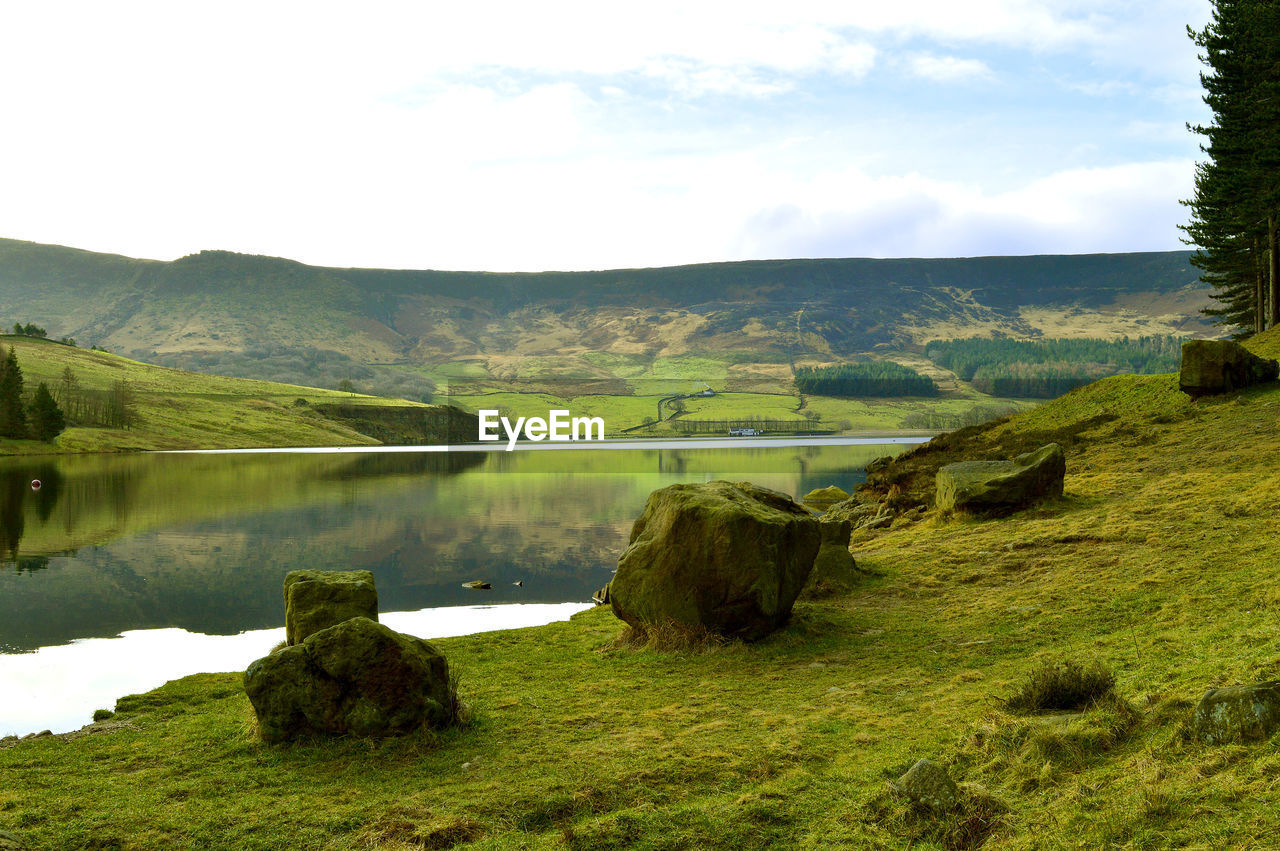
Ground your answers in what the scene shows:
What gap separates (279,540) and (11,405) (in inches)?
3660

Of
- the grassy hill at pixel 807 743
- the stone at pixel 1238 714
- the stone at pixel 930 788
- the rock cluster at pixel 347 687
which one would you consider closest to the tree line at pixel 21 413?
the grassy hill at pixel 807 743

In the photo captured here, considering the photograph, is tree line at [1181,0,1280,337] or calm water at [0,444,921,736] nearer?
calm water at [0,444,921,736]

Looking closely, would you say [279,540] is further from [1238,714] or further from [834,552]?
[1238,714]

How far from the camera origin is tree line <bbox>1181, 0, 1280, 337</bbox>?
143 feet

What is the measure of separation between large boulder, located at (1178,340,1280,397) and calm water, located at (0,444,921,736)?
983 inches

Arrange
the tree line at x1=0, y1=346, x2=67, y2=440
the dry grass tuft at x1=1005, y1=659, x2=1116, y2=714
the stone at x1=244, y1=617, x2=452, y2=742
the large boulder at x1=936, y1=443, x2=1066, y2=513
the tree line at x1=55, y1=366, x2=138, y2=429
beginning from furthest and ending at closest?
the tree line at x1=55, y1=366, x2=138, y2=429 < the tree line at x1=0, y1=346, x2=67, y2=440 < the large boulder at x1=936, y1=443, x2=1066, y2=513 < the stone at x1=244, y1=617, x2=452, y2=742 < the dry grass tuft at x1=1005, y1=659, x2=1116, y2=714

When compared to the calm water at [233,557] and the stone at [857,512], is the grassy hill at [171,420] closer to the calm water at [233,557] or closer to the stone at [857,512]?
the calm water at [233,557]

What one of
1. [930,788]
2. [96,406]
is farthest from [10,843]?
[96,406]

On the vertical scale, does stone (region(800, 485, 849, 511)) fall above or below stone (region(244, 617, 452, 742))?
below

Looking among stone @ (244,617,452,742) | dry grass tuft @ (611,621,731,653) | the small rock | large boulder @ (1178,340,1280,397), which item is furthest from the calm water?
large boulder @ (1178,340,1280,397)

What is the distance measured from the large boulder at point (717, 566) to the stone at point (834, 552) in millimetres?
3733

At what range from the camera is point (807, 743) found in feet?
34.2

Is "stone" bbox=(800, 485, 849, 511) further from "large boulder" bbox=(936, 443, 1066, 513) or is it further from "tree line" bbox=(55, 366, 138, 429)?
"tree line" bbox=(55, 366, 138, 429)

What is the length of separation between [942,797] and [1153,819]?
1.74 metres
